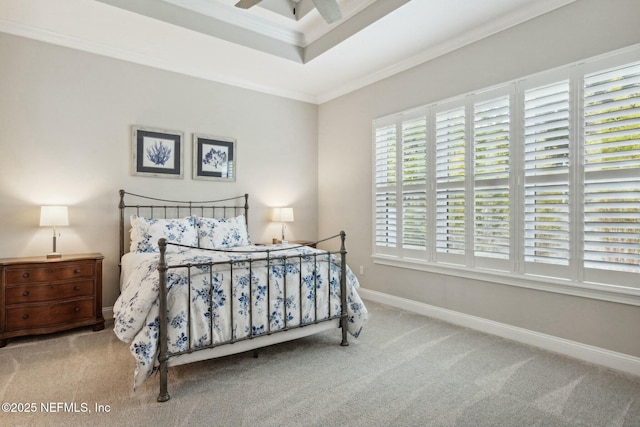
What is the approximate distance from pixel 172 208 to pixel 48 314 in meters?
1.59

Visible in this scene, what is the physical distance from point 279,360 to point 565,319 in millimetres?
2283

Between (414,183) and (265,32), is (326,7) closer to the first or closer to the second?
(265,32)

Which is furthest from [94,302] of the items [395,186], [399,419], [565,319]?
[565,319]

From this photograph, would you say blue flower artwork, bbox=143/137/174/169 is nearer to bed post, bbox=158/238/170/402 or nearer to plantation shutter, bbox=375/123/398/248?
bed post, bbox=158/238/170/402

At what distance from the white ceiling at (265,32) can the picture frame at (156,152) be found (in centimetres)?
79

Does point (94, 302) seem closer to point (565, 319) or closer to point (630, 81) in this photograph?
point (565, 319)

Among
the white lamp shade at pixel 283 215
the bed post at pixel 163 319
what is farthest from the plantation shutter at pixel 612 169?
the white lamp shade at pixel 283 215

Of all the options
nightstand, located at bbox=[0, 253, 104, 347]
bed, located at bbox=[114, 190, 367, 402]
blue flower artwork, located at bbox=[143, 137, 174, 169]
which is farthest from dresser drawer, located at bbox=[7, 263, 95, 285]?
blue flower artwork, located at bbox=[143, 137, 174, 169]

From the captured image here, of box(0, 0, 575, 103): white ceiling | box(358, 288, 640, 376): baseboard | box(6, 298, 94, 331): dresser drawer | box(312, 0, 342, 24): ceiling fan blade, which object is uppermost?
box(0, 0, 575, 103): white ceiling

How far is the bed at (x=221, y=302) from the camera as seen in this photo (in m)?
2.20

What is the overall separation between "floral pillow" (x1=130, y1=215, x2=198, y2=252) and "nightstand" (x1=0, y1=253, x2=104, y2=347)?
1.28ft

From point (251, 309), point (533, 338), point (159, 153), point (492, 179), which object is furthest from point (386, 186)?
point (159, 153)

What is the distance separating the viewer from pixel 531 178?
118 inches

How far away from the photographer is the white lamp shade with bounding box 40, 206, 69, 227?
324 cm
